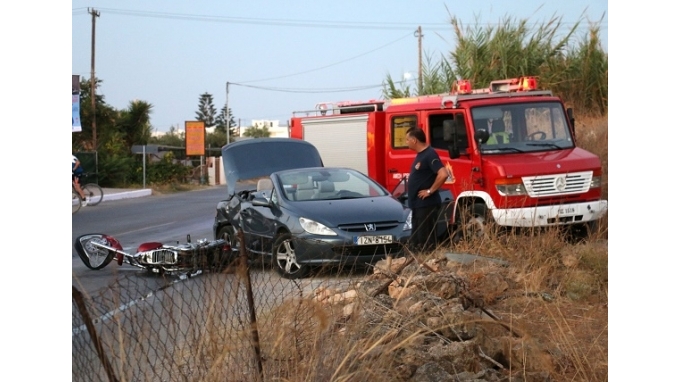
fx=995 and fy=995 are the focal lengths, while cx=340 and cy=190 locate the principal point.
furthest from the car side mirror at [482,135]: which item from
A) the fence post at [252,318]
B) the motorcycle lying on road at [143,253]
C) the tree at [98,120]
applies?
the fence post at [252,318]

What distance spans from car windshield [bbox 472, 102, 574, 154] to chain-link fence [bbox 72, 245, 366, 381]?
291 inches

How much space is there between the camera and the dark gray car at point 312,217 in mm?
9328

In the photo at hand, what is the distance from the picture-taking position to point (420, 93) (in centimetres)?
1647

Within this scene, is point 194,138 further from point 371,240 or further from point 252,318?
point 252,318

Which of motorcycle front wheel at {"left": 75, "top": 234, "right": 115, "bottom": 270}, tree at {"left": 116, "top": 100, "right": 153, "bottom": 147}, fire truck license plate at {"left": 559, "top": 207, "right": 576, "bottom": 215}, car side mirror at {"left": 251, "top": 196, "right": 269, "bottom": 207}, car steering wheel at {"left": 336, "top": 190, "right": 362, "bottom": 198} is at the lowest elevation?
motorcycle front wheel at {"left": 75, "top": 234, "right": 115, "bottom": 270}

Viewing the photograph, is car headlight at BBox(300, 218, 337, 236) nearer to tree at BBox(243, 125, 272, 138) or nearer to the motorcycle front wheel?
the motorcycle front wheel

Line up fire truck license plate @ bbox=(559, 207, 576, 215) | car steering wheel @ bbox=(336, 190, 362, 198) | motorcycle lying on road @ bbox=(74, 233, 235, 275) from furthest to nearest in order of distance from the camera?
fire truck license plate @ bbox=(559, 207, 576, 215)
car steering wheel @ bbox=(336, 190, 362, 198)
motorcycle lying on road @ bbox=(74, 233, 235, 275)

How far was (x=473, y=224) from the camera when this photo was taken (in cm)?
1039

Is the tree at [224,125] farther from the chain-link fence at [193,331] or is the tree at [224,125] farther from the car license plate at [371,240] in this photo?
the chain-link fence at [193,331]

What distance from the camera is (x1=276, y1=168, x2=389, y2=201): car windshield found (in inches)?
406

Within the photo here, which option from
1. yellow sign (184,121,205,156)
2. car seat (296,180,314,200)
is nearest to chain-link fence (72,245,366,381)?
car seat (296,180,314,200)

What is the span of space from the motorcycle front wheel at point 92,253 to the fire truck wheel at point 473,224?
11.5 feet
